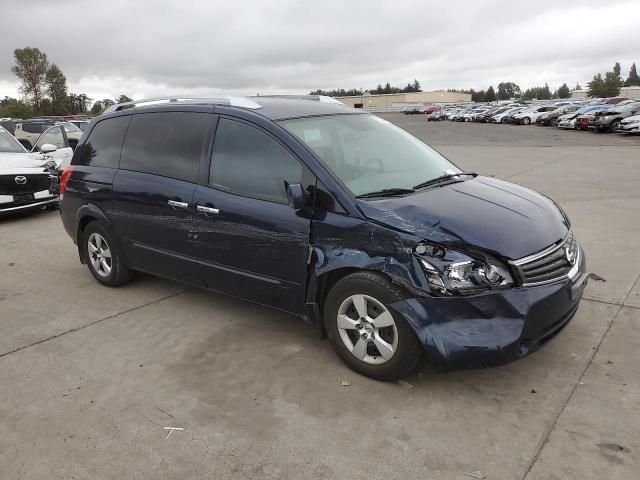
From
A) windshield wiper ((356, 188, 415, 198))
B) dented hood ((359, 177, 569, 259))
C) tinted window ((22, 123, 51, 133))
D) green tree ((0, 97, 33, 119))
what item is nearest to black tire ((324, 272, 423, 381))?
dented hood ((359, 177, 569, 259))

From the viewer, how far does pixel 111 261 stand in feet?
17.7

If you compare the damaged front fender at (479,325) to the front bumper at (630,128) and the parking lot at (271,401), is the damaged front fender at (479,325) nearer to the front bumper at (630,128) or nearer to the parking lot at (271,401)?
the parking lot at (271,401)

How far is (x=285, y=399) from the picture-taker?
136 inches

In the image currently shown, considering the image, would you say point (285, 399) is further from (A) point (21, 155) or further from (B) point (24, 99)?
(B) point (24, 99)

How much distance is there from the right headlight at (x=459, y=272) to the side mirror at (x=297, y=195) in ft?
2.87

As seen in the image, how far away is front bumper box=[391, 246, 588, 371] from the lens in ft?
10.3

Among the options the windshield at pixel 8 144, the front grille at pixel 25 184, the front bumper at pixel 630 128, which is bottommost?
the front bumper at pixel 630 128

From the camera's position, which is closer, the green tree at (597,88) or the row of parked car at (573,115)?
the row of parked car at (573,115)

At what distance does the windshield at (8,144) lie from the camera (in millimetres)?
10148

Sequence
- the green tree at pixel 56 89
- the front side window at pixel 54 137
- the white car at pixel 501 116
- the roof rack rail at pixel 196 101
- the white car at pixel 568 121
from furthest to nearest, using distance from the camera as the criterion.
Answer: the green tree at pixel 56 89, the white car at pixel 501 116, the white car at pixel 568 121, the front side window at pixel 54 137, the roof rack rail at pixel 196 101

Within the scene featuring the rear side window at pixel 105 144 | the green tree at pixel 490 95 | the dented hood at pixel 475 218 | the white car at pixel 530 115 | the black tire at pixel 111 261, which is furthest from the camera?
the green tree at pixel 490 95

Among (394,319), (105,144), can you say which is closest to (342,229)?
(394,319)

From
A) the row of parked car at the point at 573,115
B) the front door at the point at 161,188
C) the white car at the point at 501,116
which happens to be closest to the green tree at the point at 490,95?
the row of parked car at the point at 573,115

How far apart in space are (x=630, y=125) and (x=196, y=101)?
26.7 metres
